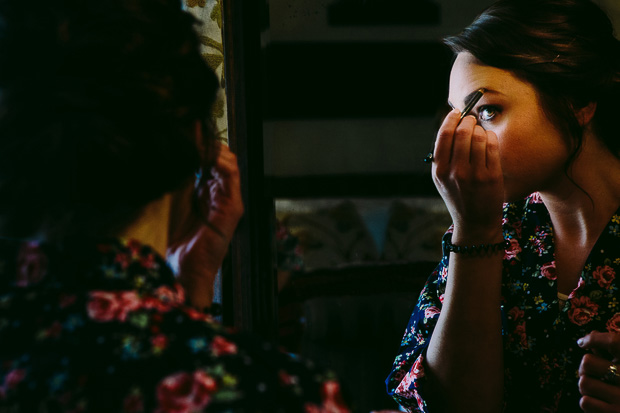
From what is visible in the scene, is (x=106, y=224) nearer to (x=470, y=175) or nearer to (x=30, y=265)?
(x=30, y=265)

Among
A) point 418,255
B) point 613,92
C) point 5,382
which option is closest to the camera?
point 5,382

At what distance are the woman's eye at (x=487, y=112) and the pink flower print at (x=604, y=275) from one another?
0.29m

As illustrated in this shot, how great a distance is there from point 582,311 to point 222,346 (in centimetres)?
70

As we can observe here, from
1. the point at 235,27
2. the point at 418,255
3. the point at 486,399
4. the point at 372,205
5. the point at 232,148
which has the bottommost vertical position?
the point at 486,399

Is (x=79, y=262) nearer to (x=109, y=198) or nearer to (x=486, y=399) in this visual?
A: (x=109, y=198)

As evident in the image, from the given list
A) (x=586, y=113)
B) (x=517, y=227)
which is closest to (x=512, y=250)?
(x=517, y=227)

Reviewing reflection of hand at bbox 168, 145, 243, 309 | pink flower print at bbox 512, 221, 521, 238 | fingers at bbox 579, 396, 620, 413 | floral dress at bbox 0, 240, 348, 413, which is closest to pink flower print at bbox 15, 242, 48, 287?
floral dress at bbox 0, 240, 348, 413

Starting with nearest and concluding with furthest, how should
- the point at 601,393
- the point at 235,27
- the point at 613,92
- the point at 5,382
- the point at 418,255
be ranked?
the point at 5,382 → the point at 601,393 → the point at 613,92 → the point at 235,27 → the point at 418,255

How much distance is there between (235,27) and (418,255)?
553mm

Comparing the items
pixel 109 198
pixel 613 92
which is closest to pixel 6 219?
pixel 109 198

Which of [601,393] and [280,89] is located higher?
[280,89]

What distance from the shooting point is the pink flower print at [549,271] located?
3.20ft

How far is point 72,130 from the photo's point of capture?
464 mm

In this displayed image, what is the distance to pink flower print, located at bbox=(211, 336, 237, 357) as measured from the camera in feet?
1.40
